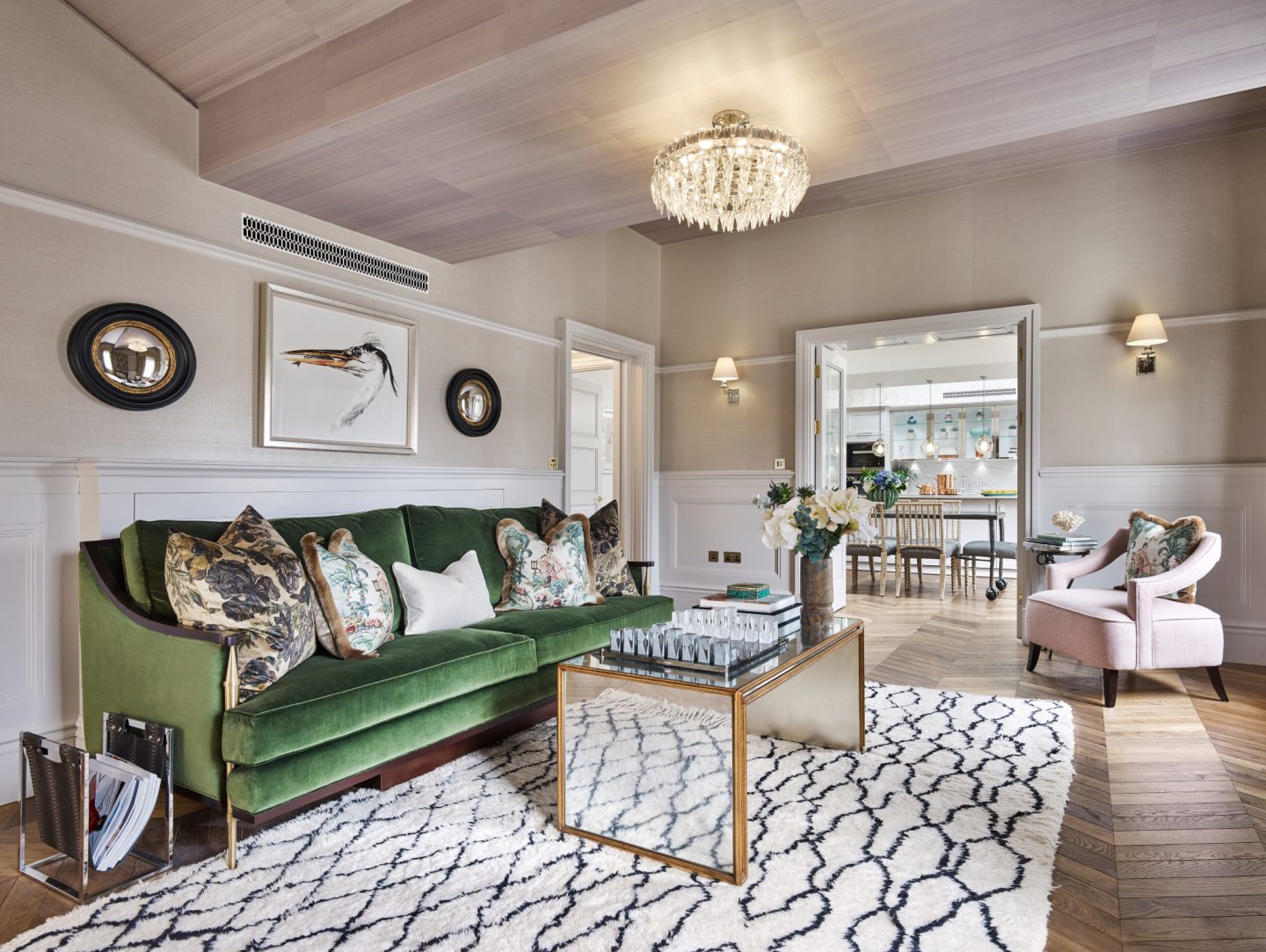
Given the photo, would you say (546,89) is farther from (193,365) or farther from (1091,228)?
(1091,228)

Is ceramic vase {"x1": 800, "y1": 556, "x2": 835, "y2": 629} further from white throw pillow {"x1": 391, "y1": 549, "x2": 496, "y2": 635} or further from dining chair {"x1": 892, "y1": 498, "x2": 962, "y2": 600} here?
dining chair {"x1": 892, "y1": 498, "x2": 962, "y2": 600}

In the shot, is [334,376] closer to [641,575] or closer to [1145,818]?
[641,575]

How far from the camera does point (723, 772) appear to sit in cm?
195

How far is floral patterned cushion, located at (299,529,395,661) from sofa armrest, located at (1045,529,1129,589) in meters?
3.49

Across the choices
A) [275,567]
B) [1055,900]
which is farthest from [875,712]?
[275,567]

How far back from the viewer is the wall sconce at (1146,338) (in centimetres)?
434

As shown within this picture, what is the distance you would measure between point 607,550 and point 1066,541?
8.54 ft

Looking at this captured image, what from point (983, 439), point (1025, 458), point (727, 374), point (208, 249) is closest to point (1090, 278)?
point (1025, 458)

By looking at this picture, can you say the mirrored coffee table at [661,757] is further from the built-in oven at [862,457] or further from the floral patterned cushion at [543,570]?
the built-in oven at [862,457]

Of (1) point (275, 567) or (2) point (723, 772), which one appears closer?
(2) point (723, 772)

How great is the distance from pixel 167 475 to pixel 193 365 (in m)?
0.45

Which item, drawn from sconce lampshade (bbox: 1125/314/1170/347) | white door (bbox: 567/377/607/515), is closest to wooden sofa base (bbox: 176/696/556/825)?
white door (bbox: 567/377/607/515)

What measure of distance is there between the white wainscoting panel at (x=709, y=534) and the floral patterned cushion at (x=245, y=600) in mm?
3856

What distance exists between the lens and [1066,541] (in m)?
4.32
